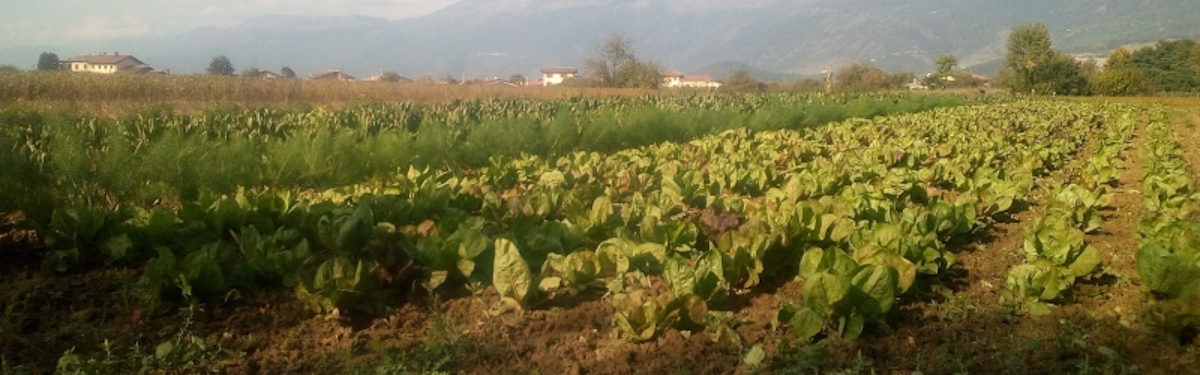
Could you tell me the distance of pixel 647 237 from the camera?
4125 millimetres

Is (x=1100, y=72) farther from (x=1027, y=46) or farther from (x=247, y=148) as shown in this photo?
(x=247, y=148)

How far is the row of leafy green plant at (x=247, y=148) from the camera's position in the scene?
18.4ft

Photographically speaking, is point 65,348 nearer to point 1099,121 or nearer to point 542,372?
point 542,372

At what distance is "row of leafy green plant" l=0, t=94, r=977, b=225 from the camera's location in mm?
5621

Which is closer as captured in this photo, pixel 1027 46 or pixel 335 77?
pixel 335 77

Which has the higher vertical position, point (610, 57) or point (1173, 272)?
point (610, 57)

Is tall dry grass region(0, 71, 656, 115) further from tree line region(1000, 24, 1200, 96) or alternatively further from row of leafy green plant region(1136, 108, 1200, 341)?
tree line region(1000, 24, 1200, 96)

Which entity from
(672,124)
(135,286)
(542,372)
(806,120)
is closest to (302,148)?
(135,286)

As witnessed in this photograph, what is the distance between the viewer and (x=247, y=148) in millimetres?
7762

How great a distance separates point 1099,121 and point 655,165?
1774 centimetres

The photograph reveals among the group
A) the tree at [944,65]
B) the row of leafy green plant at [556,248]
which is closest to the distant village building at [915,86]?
the tree at [944,65]

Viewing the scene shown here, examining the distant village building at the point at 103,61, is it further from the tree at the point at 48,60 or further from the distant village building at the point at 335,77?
the distant village building at the point at 335,77

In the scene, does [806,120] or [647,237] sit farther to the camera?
[806,120]

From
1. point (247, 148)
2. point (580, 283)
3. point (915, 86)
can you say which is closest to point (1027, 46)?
point (915, 86)
